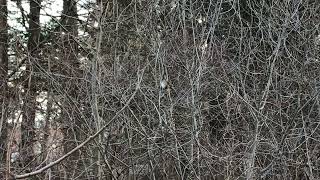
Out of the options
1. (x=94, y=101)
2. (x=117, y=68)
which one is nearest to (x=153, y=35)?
(x=117, y=68)

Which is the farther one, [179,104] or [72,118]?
[72,118]

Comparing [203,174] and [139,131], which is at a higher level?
[139,131]

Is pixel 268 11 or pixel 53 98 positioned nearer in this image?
pixel 53 98

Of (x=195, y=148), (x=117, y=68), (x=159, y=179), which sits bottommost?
(x=159, y=179)

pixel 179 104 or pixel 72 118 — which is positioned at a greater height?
pixel 179 104

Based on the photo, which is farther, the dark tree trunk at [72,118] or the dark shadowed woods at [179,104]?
the dark tree trunk at [72,118]

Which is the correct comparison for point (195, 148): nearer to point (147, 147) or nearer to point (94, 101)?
point (147, 147)

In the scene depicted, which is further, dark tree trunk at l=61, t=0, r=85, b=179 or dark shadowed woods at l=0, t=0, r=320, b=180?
dark tree trunk at l=61, t=0, r=85, b=179

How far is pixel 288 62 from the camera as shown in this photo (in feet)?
23.7

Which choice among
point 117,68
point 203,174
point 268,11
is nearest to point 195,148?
point 203,174

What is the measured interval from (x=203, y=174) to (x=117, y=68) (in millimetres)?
2005

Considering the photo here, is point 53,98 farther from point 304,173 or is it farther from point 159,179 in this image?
point 304,173

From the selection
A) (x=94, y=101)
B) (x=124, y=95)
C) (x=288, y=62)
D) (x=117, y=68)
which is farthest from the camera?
(x=288, y=62)

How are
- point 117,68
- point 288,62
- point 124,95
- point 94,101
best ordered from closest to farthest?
point 94,101 < point 124,95 < point 117,68 < point 288,62
